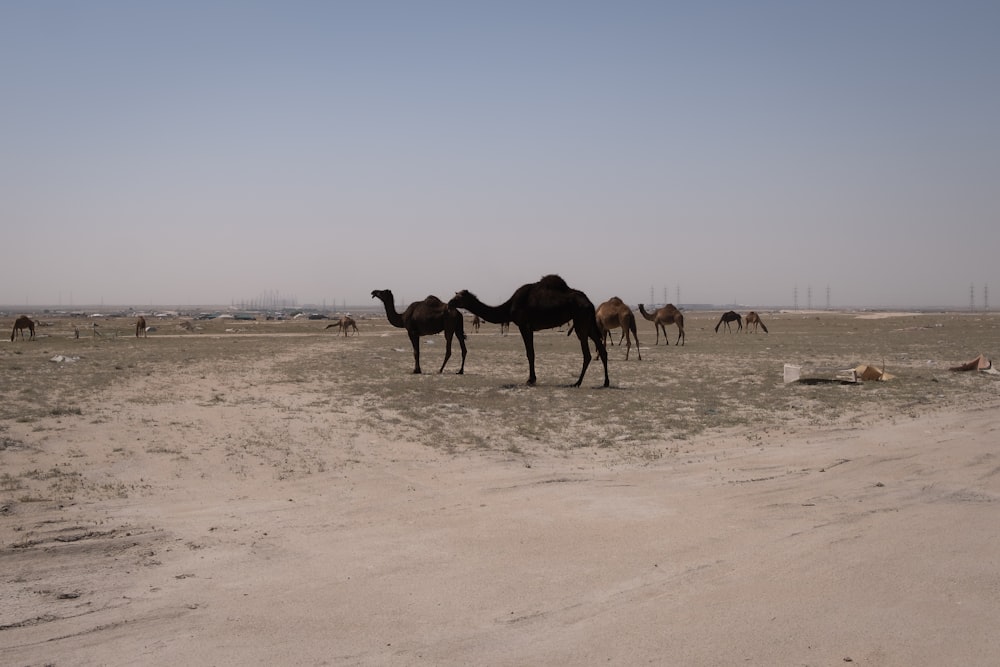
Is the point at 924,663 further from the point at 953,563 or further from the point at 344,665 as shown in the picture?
the point at 344,665

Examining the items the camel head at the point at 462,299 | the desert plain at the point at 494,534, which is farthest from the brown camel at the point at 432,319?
the desert plain at the point at 494,534

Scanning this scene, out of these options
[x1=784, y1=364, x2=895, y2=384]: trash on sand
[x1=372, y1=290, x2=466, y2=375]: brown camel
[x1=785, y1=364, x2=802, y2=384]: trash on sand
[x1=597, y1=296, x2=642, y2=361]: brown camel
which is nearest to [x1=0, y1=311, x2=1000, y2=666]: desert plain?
[x1=784, y1=364, x2=895, y2=384]: trash on sand

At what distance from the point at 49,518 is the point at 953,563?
7.45 metres

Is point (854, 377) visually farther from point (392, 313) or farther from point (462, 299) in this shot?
point (392, 313)

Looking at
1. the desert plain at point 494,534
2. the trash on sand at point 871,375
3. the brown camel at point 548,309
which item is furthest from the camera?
the trash on sand at point 871,375

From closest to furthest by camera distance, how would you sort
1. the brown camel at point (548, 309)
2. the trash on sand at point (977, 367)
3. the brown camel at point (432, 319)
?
1. the brown camel at point (548, 309)
2. the trash on sand at point (977, 367)
3. the brown camel at point (432, 319)

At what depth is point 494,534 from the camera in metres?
6.10

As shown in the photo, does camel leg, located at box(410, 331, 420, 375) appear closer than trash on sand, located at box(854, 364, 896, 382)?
No

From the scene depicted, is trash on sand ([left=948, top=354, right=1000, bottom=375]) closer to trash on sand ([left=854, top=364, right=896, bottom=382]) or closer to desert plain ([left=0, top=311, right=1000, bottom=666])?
trash on sand ([left=854, top=364, right=896, bottom=382])

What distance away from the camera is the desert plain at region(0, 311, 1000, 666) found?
165 inches

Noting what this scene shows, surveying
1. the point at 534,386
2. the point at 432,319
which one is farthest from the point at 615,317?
the point at 534,386

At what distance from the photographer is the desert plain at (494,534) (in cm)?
418

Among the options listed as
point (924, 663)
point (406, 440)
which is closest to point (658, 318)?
point (406, 440)

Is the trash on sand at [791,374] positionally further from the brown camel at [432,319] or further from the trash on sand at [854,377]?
the brown camel at [432,319]
